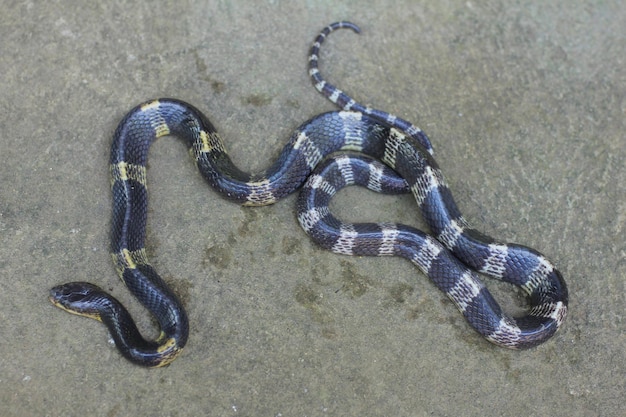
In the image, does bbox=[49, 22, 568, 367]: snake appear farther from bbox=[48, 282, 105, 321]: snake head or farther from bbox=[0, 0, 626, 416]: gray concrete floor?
bbox=[0, 0, 626, 416]: gray concrete floor

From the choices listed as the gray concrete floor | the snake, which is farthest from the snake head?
the gray concrete floor

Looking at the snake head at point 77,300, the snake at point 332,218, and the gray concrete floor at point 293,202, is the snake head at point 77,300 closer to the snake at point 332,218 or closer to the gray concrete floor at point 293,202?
the snake at point 332,218

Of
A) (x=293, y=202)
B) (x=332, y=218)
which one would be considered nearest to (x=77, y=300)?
(x=293, y=202)

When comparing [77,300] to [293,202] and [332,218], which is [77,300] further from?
[332,218]

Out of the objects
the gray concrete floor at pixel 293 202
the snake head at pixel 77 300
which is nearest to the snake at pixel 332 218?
the snake head at pixel 77 300

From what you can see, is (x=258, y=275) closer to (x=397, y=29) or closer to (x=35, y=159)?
(x=35, y=159)
